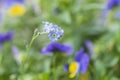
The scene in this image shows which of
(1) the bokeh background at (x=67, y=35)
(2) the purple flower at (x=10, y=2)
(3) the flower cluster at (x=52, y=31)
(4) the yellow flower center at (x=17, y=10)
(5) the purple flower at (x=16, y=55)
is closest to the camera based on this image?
(3) the flower cluster at (x=52, y=31)

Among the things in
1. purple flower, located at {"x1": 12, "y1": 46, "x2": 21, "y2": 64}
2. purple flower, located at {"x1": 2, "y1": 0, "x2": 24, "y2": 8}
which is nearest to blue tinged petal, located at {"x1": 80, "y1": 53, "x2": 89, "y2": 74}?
purple flower, located at {"x1": 12, "y1": 46, "x2": 21, "y2": 64}

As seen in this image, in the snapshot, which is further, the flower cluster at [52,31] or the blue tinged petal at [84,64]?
the blue tinged petal at [84,64]

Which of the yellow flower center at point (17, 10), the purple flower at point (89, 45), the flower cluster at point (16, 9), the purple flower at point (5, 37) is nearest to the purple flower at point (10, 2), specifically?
the flower cluster at point (16, 9)

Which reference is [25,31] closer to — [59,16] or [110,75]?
[59,16]

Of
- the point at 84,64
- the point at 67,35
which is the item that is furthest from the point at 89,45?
the point at 84,64

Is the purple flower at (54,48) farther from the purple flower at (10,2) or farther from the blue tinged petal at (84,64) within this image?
the purple flower at (10,2)

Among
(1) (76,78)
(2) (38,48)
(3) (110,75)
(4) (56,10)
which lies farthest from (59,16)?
(1) (76,78)

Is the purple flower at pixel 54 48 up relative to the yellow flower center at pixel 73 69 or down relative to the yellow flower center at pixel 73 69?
up

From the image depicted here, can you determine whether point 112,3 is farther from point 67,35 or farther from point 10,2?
point 10,2

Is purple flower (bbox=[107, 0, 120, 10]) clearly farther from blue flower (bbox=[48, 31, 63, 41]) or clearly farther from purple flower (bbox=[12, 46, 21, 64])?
blue flower (bbox=[48, 31, 63, 41])
